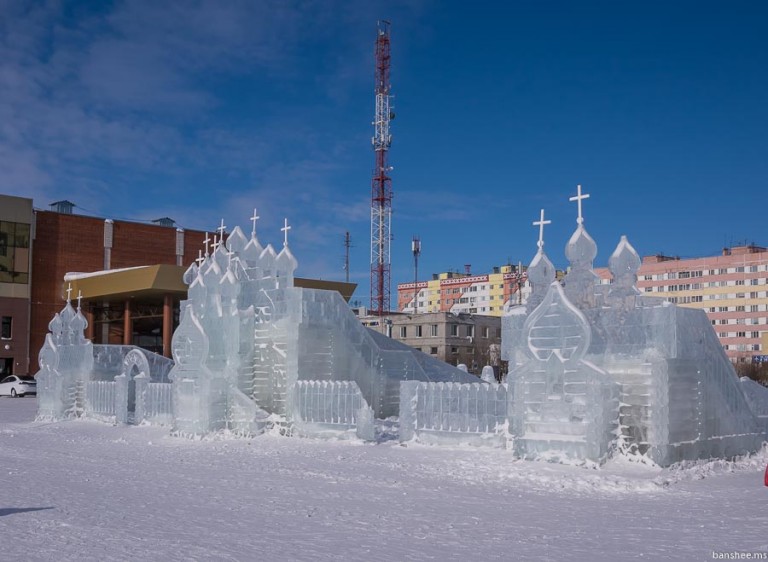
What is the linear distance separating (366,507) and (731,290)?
3201 inches

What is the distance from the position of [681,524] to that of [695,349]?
17.9 ft

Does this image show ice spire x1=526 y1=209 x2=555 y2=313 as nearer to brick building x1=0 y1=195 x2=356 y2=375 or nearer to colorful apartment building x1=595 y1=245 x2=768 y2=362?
brick building x1=0 y1=195 x2=356 y2=375

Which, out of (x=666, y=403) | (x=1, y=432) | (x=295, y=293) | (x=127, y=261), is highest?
(x=127, y=261)

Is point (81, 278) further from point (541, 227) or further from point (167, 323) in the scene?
point (541, 227)

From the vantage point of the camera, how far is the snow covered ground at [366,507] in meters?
7.48

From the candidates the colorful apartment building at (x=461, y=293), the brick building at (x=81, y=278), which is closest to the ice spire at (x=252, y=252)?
the brick building at (x=81, y=278)

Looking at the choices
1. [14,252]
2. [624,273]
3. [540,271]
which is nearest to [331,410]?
[540,271]

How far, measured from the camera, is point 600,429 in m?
12.8

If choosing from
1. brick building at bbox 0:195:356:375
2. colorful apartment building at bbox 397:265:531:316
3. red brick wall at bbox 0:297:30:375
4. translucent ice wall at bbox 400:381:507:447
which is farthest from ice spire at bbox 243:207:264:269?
colorful apartment building at bbox 397:265:531:316

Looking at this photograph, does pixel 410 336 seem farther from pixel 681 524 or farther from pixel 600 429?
pixel 681 524

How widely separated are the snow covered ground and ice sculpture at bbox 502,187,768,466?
494 mm

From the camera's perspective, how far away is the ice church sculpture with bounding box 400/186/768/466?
12930 mm

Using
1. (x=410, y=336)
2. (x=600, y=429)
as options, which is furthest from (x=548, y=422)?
(x=410, y=336)

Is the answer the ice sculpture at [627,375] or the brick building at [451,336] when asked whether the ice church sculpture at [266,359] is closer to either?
the ice sculpture at [627,375]
